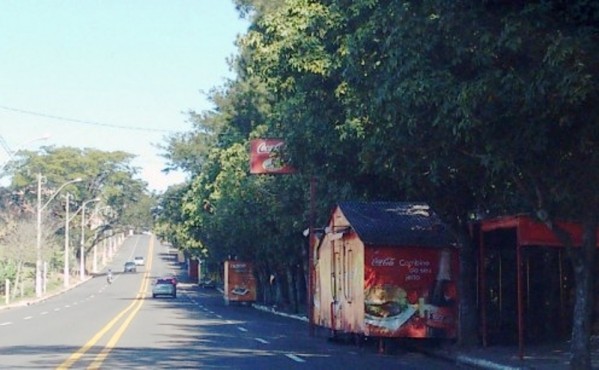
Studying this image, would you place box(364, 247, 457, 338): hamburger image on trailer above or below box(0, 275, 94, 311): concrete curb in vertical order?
above

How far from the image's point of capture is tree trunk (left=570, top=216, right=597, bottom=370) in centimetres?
1836

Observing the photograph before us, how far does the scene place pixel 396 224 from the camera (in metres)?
28.1

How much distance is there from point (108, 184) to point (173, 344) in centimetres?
10087

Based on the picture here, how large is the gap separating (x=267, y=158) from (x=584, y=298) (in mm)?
16171

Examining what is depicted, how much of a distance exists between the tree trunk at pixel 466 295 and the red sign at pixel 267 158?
6.93 metres

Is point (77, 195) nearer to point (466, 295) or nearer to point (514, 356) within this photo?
point (466, 295)

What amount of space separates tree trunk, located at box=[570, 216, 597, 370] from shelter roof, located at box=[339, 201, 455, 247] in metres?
8.40

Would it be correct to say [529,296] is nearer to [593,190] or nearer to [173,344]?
[173,344]

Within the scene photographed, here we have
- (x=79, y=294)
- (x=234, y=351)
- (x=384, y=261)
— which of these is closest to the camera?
(x=234, y=351)

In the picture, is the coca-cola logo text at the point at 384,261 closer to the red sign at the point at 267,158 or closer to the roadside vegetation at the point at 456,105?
the roadside vegetation at the point at 456,105

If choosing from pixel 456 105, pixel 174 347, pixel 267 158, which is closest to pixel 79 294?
pixel 267 158

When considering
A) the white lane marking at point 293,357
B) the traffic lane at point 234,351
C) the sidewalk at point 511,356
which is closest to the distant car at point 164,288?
the traffic lane at point 234,351

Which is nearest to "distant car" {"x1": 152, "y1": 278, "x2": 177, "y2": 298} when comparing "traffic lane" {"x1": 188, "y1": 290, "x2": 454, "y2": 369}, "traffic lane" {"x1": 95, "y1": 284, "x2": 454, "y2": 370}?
"traffic lane" {"x1": 95, "y1": 284, "x2": 454, "y2": 370}

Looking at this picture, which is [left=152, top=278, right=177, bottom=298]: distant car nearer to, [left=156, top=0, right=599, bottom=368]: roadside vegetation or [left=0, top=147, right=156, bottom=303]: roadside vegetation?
[left=0, top=147, right=156, bottom=303]: roadside vegetation
